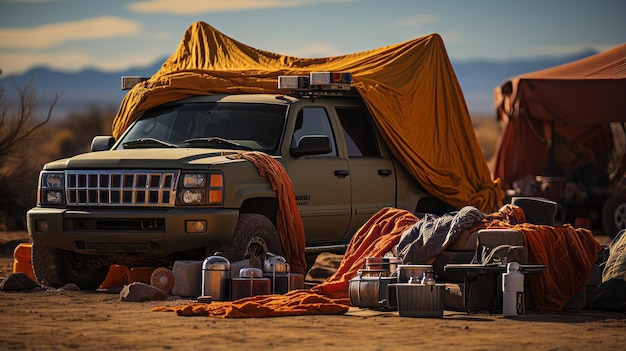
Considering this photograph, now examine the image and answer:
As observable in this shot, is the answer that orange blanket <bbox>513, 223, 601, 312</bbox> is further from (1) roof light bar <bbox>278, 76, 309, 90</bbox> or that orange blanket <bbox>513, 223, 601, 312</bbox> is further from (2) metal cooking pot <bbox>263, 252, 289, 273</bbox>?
(1) roof light bar <bbox>278, 76, 309, 90</bbox>

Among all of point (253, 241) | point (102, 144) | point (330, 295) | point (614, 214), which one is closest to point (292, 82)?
point (102, 144)

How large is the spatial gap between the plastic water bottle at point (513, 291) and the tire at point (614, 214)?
11292 millimetres

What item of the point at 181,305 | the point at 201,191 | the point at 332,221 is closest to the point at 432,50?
the point at 332,221

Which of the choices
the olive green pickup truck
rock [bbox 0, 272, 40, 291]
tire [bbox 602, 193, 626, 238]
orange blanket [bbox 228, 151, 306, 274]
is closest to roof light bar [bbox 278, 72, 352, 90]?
the olive green pickup truck

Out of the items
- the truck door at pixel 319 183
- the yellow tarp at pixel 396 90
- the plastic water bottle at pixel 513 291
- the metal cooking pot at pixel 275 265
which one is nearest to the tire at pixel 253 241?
the metal cooking pot at pixel 275 265

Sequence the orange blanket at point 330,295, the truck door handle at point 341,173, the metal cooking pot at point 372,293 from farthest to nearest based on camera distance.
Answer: the truck door handle at point 341,173 < the metal cooking pot at point 372,293 < the orange blanket at point 330,295

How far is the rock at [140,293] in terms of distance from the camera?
37.3ft

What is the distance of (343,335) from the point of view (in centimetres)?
923

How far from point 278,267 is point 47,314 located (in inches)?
79.5

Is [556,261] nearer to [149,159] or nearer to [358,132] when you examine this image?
[149,159]

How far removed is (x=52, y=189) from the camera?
12.4 m

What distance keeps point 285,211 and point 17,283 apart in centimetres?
240

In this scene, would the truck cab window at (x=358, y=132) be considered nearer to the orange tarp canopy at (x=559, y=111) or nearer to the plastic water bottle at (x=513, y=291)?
the plastic water bottle at (x=513, y=291)

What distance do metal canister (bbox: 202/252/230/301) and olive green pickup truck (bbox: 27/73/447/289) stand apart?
1.46 feet
